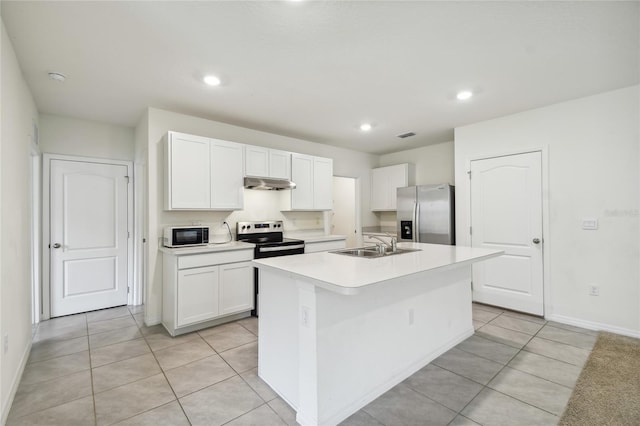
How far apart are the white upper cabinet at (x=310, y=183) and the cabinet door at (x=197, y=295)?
5.40 feet

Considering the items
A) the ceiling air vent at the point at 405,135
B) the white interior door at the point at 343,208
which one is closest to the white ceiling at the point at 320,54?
the ceiling air vent at the point at 405,135

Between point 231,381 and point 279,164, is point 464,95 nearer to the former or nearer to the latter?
point 279,164

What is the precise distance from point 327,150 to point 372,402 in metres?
4.17

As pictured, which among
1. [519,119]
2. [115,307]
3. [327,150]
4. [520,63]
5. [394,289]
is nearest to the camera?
[394,289]

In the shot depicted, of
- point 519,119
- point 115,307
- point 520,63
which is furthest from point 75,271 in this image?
point 519,119

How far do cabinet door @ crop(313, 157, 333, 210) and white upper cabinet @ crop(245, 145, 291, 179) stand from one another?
21.9 inches

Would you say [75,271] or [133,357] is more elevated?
[75,271]

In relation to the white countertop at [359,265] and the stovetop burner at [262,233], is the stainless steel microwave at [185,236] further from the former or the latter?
the white countertop at [359,265]

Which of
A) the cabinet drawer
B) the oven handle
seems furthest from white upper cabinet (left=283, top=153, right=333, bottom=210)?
the cabinet drawer

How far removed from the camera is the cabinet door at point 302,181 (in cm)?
450

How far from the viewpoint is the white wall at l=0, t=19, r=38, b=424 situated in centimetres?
193

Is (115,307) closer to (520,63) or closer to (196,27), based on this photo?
(196,27)

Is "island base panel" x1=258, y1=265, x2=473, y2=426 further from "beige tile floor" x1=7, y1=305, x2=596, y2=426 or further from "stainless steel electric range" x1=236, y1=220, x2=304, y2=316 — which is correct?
"stainless steel electric range" x1=236, y1=220, x2=304, y2=316

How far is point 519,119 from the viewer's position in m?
3.72
